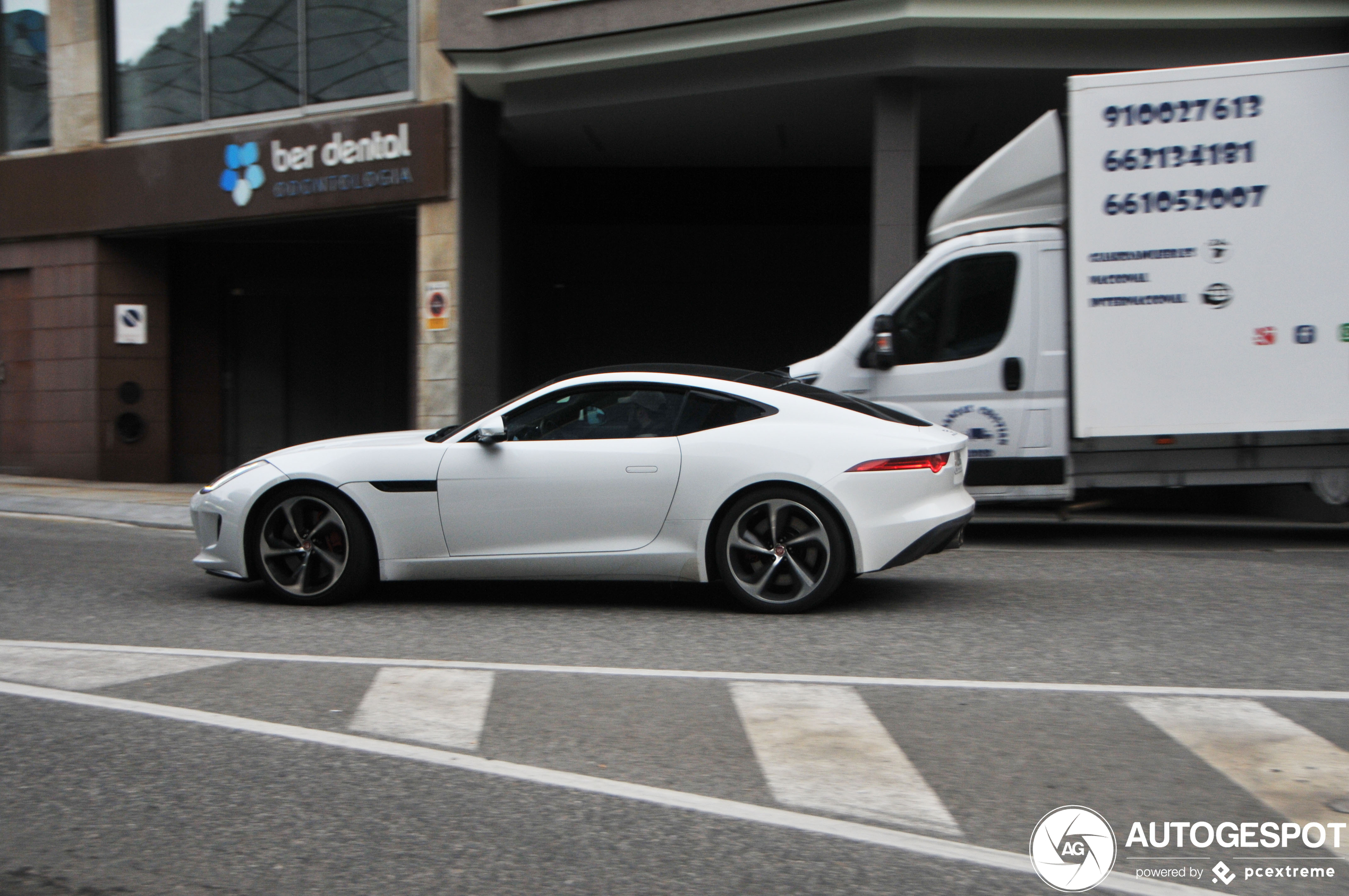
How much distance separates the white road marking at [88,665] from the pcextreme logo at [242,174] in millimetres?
11310

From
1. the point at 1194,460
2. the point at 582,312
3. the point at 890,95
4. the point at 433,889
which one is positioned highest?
the point at 890,95

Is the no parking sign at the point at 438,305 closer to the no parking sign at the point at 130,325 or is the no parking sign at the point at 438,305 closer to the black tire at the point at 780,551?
the no parking sign at the point at 130,325

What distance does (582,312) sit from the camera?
18578mm

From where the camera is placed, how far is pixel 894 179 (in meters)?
13.1

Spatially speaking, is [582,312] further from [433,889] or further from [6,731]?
[433,889]

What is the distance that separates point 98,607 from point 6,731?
8.93 ft

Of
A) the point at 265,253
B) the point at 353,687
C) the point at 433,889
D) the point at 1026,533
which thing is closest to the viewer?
the point at 433,889

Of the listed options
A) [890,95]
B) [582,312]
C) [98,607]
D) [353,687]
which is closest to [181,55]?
[582,312]

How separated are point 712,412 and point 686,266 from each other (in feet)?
39.1

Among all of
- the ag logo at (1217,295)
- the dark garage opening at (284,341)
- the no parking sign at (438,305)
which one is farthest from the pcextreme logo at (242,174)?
the ag logo at (1217,295)

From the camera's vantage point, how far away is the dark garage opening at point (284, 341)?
18.1m

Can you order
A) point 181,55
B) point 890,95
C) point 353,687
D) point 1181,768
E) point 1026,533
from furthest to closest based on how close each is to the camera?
point 181,55 < point 890,95 < point 1026,533 < point 353,687 < point 1181,768

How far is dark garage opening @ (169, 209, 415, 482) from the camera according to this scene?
18.1 m

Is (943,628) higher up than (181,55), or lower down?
lower down
